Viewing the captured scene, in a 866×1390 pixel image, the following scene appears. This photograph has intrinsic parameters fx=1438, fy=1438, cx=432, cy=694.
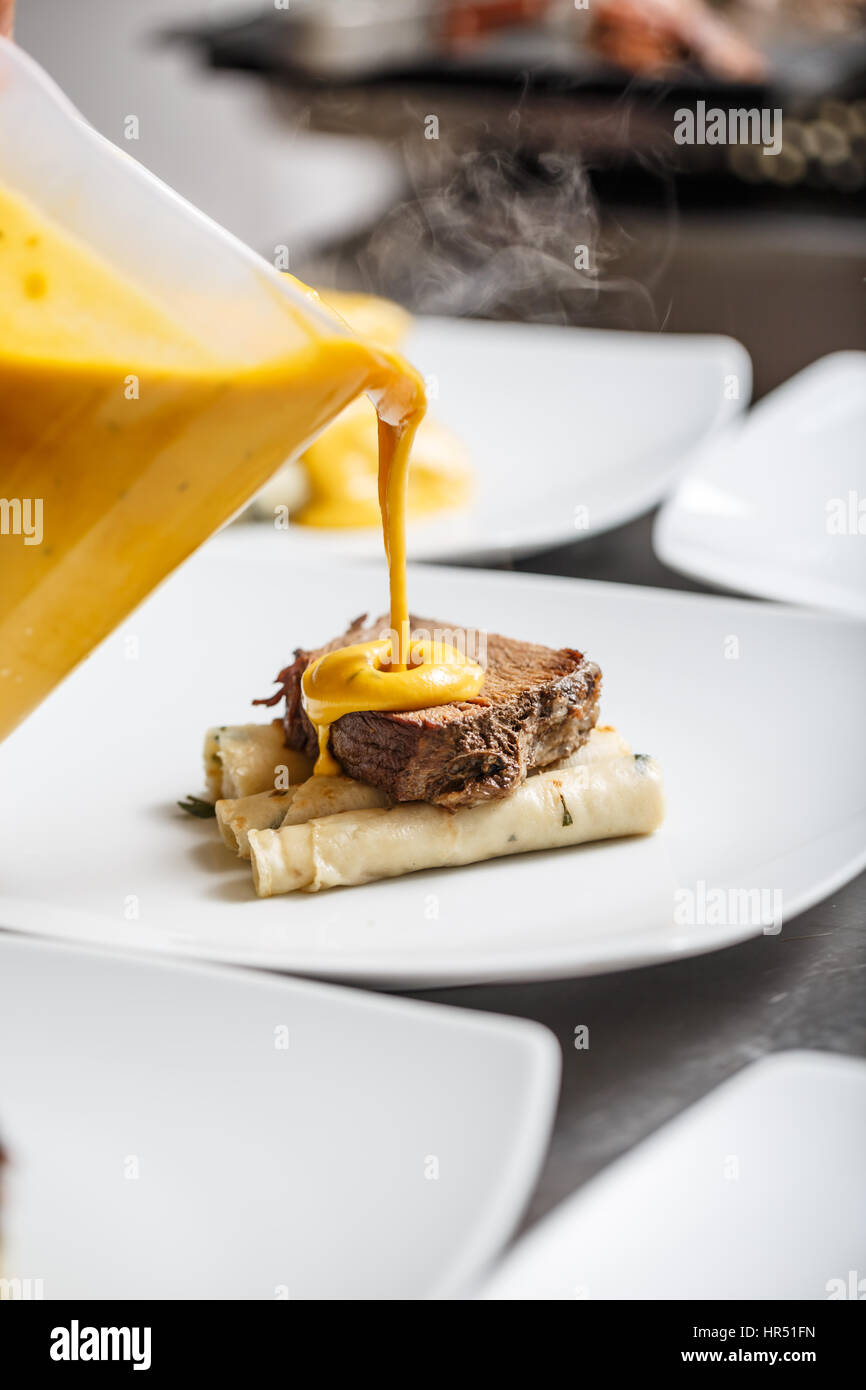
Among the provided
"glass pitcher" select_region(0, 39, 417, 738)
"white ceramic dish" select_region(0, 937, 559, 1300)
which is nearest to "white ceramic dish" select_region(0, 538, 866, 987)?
"white ceramic dish" select_region(0, 937, 559, 1300)

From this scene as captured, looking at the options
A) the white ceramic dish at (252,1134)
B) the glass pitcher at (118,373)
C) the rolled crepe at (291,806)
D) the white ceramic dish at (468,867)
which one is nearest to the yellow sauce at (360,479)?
the white ceramic dish at (468,867)

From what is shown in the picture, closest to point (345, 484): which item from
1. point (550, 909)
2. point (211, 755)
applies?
point (211, 755)

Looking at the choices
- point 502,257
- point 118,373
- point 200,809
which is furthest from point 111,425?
point 502,257

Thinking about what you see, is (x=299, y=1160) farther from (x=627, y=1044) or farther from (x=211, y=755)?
(x=211, y=755)

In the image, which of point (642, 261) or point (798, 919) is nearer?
point (798, 919)

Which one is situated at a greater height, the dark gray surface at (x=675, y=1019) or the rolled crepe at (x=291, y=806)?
the rolled crepe at (x=291, y=806)

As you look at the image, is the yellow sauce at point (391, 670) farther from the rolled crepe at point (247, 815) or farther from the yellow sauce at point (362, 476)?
the yellow sauce at point (362, 476)
